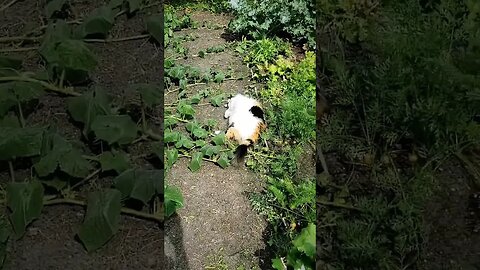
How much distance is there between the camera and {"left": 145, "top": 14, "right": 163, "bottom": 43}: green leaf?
3.09 meters

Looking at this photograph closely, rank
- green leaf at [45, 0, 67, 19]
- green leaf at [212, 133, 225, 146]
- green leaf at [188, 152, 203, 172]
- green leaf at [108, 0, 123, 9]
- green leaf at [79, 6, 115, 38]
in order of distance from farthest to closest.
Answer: green leaf at [108, 0, 123, 9], green leaf at [45, 0, 67, 19], green leaf at [79, 6, 115, 38], green leaf at [212, 133, 225, 146], green leaf at [188, 152, 203, 172]

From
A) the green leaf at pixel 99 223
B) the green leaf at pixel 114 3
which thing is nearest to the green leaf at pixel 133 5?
the green leaf at pixel 114 3

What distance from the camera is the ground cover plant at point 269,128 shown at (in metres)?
2.22

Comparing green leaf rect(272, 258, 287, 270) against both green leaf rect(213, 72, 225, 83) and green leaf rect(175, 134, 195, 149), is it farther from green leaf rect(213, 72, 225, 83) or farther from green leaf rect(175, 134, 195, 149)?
green leaf rect(213, 72, 225, 83)

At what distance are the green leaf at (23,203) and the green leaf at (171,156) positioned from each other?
1.41ft

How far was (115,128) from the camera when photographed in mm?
2457

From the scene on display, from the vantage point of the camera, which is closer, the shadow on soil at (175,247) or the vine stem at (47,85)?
the shadow on soil at (175,247)

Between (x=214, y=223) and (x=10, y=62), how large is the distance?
1136mm

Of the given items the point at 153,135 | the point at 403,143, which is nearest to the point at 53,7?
the point at 153,135

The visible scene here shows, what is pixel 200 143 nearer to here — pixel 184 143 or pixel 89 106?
pixel 184 143

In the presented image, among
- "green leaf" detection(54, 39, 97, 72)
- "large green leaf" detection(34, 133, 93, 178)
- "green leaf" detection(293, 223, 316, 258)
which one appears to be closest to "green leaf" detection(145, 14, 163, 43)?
"green leaf" detection(54, 39, 97, 72)

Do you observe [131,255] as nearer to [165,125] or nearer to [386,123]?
[165,125]

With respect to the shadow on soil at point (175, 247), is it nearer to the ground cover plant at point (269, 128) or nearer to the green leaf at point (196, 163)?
the ground cover plant at point (269, 128)

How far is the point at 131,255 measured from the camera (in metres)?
2.20
